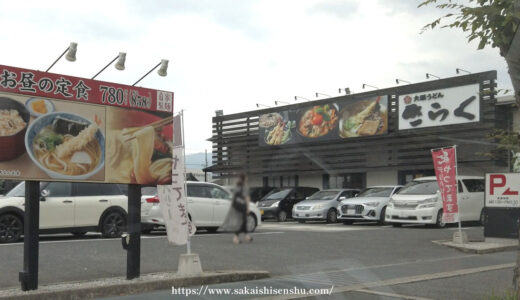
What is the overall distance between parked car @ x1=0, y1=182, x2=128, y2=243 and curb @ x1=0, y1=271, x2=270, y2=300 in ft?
20.0

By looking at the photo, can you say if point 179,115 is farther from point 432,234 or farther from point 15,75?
point 432,234

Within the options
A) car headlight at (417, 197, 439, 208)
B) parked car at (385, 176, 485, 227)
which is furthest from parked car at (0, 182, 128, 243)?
car headlight at (417, 197, 439, 208)

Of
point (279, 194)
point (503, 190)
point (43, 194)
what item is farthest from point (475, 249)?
point (279, 194)

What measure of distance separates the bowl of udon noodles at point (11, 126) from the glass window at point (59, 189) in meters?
8.72

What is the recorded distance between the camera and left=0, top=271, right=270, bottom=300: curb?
765 centimetres

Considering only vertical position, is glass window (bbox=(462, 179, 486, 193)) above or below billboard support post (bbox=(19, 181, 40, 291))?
above

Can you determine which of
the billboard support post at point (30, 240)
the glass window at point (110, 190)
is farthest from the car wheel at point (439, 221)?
the billboard support post at point (30, 240)

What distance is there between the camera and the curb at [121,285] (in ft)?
25.1

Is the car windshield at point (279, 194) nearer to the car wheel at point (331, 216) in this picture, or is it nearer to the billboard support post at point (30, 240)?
A: the billboard support post at point (30, 240)

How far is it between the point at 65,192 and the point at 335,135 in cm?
1378

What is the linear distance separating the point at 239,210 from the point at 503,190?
48.4ft

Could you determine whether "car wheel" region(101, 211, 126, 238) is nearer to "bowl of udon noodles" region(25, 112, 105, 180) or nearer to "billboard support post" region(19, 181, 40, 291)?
"billboard support post" region(19, 181, 40, 291)

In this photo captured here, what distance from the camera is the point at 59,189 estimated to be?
14773mm

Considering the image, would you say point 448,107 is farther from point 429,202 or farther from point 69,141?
point 69,141
